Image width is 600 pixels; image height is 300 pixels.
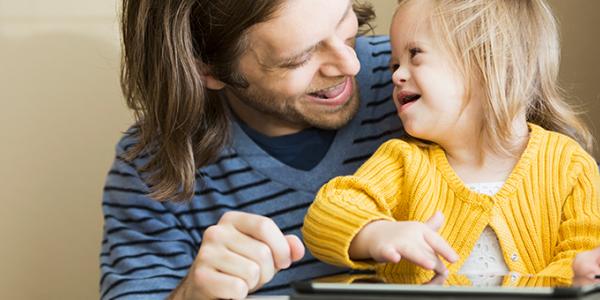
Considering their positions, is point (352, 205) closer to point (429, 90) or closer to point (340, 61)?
point (429, 90)

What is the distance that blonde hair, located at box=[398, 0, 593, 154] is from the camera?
1.22m

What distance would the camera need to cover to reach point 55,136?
5.78 ft

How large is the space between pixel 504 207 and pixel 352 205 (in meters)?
0.18

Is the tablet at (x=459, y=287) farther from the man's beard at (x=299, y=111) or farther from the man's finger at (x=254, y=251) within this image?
the man's beard at (x=299, y=111)

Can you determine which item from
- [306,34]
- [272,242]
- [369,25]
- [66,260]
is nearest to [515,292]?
[272,242]

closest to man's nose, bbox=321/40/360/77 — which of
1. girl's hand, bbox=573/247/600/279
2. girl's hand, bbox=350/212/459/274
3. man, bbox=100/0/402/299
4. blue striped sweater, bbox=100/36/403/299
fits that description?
man, bbox=100/0/402/299

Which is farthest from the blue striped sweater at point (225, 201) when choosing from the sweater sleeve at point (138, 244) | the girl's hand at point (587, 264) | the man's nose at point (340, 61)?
the girl's hand at point (587, 264)

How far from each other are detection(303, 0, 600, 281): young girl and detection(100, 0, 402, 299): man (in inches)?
6.6

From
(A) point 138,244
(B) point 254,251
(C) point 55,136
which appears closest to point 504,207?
(B) point 254,251

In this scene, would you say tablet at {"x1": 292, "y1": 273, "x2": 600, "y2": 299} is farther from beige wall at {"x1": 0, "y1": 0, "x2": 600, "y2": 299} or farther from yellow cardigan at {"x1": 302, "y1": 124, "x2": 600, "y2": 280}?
beige wall at {"x1": 0, "y1": 0, "x2": 600, "y2": 299}

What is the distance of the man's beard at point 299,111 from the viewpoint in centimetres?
145

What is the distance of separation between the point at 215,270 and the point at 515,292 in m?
0.42

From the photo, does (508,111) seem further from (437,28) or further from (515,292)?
(515,292)

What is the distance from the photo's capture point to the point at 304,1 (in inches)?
53.9
